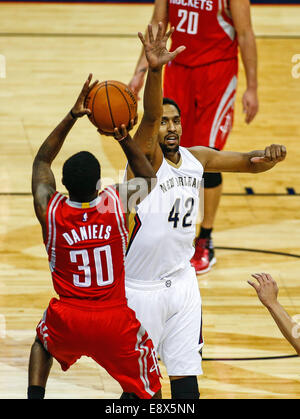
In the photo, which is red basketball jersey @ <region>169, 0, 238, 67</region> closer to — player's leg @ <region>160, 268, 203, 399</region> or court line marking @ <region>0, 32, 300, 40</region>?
player's leg @ <region>160, 268, 203, 399</region>

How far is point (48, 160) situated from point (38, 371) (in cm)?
106

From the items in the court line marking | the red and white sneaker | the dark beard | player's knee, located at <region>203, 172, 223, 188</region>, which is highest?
the dark beard

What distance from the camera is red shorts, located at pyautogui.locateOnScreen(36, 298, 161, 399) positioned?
14.3ft

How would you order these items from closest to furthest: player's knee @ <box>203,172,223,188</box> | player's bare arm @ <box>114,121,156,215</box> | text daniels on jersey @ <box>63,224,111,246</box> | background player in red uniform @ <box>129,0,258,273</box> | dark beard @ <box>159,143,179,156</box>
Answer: text daniels on jersey @ <box>63,224,111,246</box> → player's bare arm @ <box>114,121,156,215</box> → dark beard @ <box>159,143,179,156</box> → background player in red uniform @ <box>129,0,258,273</box> → player's knee @ <box>203,172,223,188</box>

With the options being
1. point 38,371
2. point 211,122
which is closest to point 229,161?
point 38,371

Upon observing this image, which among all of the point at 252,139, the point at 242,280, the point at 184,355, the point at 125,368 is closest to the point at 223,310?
the point at 242,280

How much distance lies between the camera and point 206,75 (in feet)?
24.5

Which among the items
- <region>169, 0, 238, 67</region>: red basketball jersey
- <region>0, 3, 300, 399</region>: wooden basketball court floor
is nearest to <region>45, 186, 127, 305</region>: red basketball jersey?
<region>0, 3, 300, 399</region>: wooden basketball court floor

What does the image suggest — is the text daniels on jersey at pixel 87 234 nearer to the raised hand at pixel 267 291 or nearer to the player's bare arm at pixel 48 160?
the player's bare arm at pixel 48 160

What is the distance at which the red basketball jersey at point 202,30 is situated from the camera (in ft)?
24.0

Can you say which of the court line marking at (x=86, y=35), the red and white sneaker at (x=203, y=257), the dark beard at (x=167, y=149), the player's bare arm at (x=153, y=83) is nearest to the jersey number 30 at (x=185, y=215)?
the dark beard at (x=167, y=149)

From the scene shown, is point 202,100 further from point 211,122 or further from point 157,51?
point 157,51
